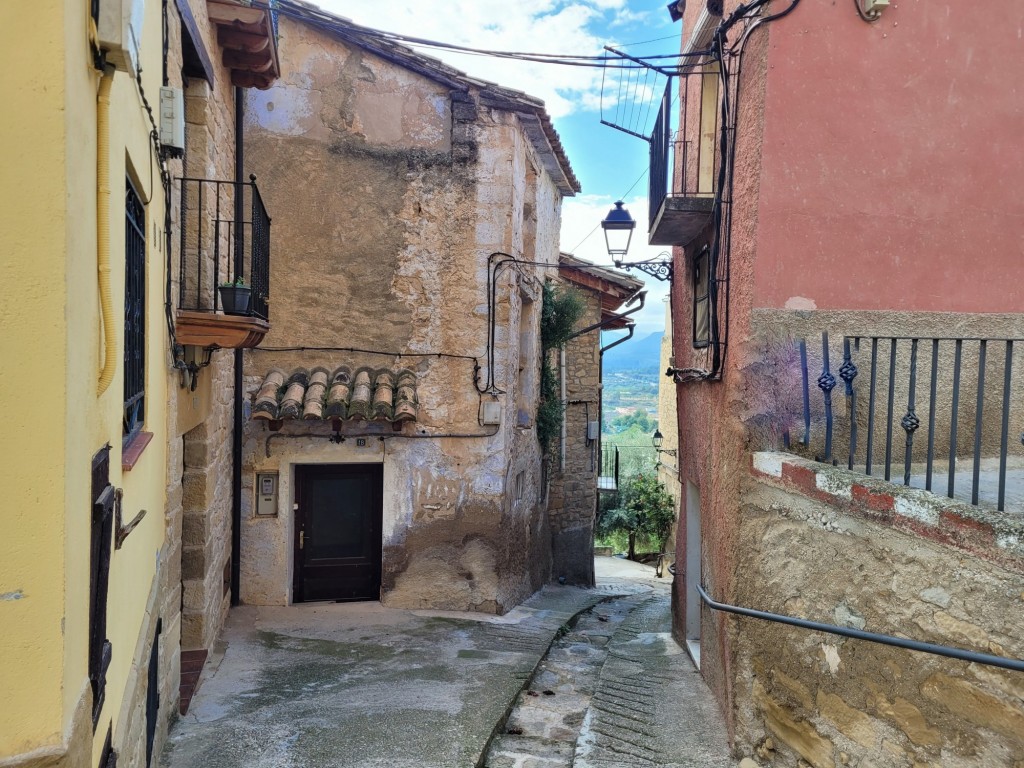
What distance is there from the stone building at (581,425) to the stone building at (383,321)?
17.5 ft

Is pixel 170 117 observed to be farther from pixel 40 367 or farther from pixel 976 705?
pixel 976 705

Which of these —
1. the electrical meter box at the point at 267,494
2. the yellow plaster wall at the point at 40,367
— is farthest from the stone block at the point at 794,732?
the electrical meter box at the point at 267,494

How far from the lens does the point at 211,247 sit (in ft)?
20.1

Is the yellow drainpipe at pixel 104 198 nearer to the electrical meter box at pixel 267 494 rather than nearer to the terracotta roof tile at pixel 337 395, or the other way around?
the terracotta roof tile at pixel 337 395

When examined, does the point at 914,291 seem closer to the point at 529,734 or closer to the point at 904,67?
the point at 904,67

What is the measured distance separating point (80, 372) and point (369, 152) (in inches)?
280

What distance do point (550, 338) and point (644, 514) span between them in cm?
1003

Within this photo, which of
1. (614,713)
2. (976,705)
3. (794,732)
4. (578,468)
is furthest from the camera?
(578,468)

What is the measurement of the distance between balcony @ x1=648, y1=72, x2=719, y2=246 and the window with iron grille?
4171mm

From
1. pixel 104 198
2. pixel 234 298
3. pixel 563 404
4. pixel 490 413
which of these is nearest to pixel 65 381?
pixel 104 198

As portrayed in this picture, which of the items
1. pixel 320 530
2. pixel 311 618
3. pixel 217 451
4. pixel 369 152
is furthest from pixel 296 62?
pixel 311 618

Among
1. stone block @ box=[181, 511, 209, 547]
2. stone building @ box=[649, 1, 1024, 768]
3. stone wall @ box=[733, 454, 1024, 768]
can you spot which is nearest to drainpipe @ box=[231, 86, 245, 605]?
stone block @ box=[181, 511, 209, 547]

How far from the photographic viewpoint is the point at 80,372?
201cm

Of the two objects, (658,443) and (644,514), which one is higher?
(658,443)
